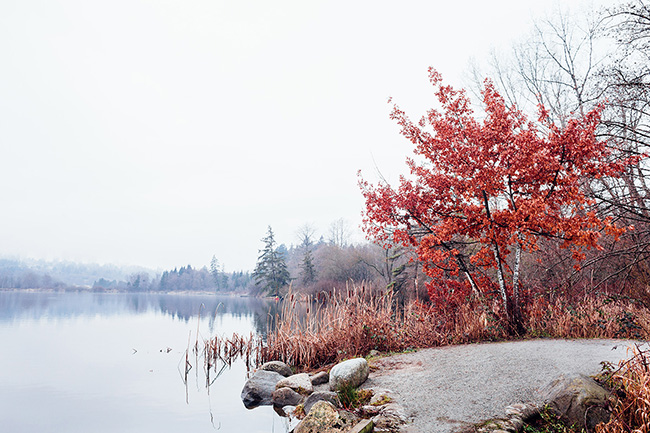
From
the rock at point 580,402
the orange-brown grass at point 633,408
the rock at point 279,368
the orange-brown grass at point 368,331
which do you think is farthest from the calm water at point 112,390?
the orange-brown grass at point 633,408

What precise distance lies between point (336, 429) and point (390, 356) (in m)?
2.96

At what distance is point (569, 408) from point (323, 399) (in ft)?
10.4

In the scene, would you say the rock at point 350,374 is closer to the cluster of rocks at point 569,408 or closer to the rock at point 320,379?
the rock at point 320,379

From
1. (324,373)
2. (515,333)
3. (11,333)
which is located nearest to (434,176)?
(515,333)

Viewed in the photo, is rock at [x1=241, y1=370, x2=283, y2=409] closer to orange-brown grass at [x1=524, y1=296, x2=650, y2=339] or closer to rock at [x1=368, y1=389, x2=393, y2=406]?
rock at [x1=368, y1=389, x2=393, y2=406]

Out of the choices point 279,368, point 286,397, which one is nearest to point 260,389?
point 279,368

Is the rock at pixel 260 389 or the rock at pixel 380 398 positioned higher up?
the rock at pixel 380 398

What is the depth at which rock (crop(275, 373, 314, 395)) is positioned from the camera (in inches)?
265

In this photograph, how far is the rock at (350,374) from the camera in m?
5.79

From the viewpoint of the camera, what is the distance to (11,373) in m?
9.73

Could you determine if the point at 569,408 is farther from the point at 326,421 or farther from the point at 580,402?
the point at 326,421

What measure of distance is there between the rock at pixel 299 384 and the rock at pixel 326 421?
6.70 feet

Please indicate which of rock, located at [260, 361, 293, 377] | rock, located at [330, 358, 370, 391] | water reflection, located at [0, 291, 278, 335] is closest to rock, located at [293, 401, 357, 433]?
rock, located at [330, 358, 370, 391]

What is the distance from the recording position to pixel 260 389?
24.7 feet
